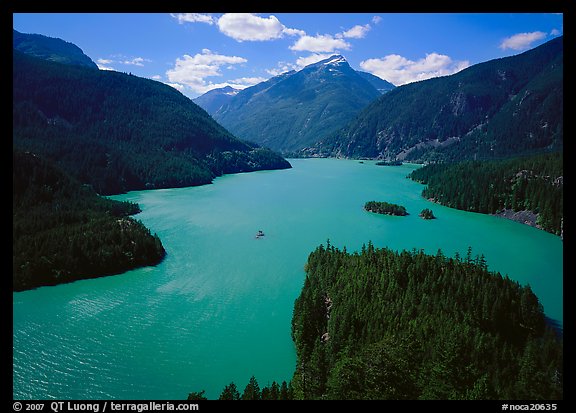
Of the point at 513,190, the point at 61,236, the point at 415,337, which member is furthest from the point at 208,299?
the point at 513,190

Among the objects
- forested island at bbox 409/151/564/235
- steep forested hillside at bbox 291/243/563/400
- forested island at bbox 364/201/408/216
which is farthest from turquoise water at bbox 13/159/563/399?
steep forested hillside at bbox 291/243/563/400

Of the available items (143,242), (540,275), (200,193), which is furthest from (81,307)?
(200,193)

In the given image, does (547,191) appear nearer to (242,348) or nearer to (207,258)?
(207,258)

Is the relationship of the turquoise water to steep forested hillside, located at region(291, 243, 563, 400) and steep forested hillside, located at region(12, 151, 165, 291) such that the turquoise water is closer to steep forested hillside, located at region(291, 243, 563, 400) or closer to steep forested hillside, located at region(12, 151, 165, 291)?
steep forested hillside, located at region(12, 151, 165, 291)

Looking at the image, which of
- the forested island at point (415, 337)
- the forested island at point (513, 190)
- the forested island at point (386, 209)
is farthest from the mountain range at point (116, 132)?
the forested island at point (415, 337)

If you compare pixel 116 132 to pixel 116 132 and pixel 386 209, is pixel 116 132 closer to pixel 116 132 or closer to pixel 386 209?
pixel 116 132
